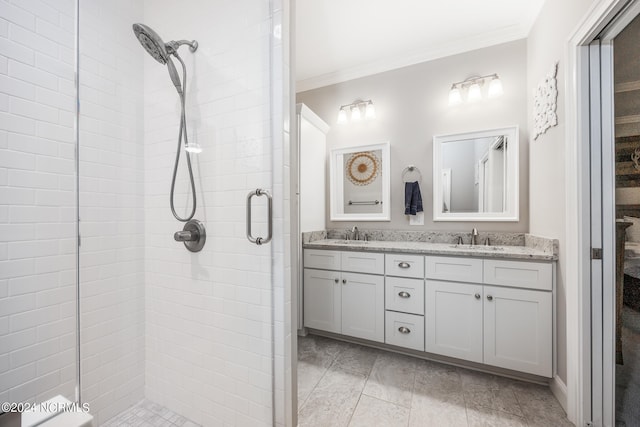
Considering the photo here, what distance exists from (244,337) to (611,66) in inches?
88.2

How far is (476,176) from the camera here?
230cm

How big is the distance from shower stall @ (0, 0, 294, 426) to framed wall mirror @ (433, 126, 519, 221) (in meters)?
1.81

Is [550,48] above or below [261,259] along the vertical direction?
above

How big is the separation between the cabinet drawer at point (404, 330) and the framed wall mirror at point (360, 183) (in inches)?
38.6

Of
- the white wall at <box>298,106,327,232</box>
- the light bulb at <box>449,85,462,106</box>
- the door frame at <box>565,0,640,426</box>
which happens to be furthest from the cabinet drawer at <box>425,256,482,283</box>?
the light bulb at <box>449,85,462,106</box>

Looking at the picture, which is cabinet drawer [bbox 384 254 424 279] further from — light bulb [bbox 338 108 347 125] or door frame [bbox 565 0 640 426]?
light bulb [bbox 338 108 347 125]

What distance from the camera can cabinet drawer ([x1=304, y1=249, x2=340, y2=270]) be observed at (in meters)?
2.21

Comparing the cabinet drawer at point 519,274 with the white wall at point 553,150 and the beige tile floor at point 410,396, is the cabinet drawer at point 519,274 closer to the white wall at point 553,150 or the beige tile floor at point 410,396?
the white wall at point 553,150

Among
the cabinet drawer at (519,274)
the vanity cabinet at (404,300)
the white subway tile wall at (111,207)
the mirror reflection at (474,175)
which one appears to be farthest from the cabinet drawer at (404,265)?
the white subway tile wall at (111,207)

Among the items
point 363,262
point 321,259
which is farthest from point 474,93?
point 321,259

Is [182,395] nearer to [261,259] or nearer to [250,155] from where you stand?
[261,259]

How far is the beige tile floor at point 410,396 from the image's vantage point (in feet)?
4.58

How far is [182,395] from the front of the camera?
1333 millimetres

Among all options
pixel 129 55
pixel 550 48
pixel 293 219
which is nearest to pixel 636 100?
pixel 550 48
